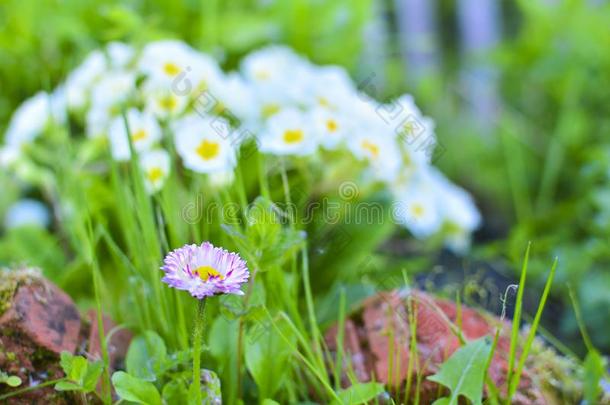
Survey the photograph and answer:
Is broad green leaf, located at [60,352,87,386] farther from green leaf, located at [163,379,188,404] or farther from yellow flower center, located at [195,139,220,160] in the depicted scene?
yellow flower center, located at [195,139,220,160]

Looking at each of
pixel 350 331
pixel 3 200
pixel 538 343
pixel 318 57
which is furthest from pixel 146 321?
pixel 318 57

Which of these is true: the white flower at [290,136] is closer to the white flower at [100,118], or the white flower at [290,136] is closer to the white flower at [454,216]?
the white flower at [100,118]

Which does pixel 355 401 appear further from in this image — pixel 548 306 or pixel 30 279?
pixel 548 306

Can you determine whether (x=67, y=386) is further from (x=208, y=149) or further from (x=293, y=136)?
(x=293, y=136)

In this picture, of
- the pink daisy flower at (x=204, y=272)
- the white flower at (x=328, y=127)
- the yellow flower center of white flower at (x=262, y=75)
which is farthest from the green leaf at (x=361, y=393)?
the yellow flower center of white flower at (x=262, y=75)

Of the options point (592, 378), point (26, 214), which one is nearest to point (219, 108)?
point (26, 214)

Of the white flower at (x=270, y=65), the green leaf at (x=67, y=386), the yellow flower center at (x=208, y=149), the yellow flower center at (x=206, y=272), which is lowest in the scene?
the green leaf at (x=67, y=386)
